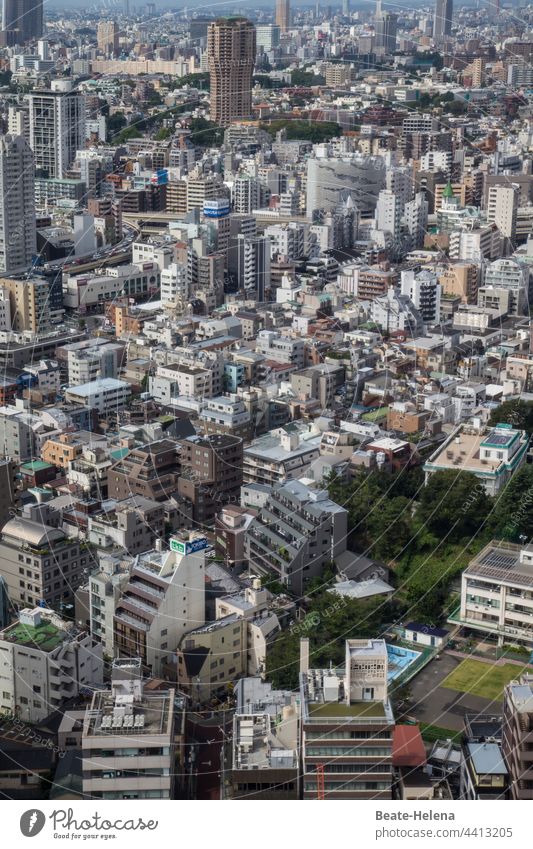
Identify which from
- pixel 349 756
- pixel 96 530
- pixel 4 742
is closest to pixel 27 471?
pixel 96 530

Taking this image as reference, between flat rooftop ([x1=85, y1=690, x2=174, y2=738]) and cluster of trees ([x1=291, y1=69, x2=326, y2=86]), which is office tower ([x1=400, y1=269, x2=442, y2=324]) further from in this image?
cluster of trees ([x1=291, y1=69, x2=326, y2=86])

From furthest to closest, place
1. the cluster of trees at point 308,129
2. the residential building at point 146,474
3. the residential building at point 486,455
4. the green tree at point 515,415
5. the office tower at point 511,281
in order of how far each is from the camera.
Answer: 1. the cluster of trees at point 308,129
2. the office tower at point 511,281
3. the green tree at point 515,415
4. the residential building at point 146,474
5. the residential building at point 486,455

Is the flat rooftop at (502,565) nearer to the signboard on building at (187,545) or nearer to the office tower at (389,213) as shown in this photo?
the signboard on building at (187,545)

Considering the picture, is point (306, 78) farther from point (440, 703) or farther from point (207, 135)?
point (440, 703)

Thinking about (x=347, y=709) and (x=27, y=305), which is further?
(x=27, y=305)

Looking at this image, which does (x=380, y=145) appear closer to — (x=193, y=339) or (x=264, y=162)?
(x=264, y=162)

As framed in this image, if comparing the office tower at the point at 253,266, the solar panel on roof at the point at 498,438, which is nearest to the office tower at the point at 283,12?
the office tower at the point at 253,266

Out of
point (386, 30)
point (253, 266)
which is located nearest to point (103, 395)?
point (253, 266)
